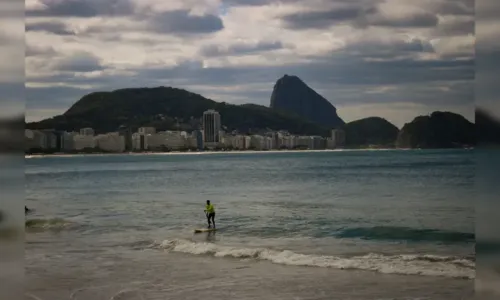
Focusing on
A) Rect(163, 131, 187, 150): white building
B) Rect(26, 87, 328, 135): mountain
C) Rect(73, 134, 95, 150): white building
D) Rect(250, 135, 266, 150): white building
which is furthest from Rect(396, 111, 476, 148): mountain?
Rect(73, 134, 95, 150): white building

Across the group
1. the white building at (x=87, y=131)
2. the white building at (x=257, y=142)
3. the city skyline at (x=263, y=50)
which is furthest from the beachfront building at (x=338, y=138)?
the white building at (x=87, y=131)

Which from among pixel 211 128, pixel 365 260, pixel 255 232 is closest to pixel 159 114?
pixel 211 128

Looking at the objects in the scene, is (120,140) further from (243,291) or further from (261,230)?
(243,291)

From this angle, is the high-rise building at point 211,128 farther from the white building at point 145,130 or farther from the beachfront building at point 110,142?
the beachfront building at point 110,142

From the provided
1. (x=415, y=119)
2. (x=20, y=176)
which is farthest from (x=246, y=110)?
(x=20, y=176)

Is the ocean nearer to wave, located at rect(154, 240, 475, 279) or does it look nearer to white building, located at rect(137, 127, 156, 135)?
wave, located at rect(154, 240, 475, 279)

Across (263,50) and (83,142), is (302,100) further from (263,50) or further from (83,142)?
(83,142)
